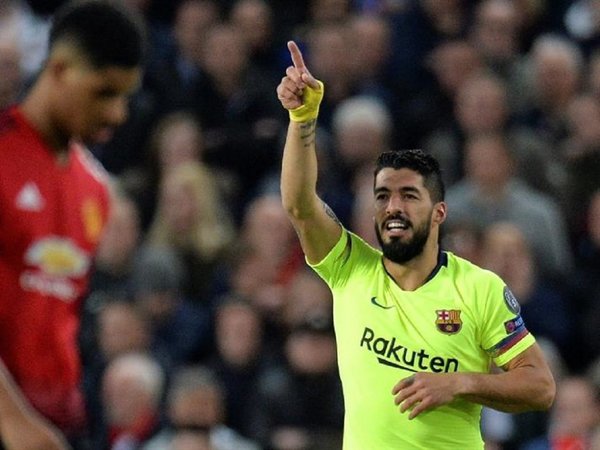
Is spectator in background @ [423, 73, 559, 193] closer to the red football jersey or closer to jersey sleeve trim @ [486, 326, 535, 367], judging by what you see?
jersey sleeve trim @ [486, 326, 535, 367]

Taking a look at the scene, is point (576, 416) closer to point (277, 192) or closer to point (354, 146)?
point (354, 146)

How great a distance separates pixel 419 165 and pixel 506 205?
3835 mm

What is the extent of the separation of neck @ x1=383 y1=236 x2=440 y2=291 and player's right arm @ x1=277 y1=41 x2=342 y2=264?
259mm

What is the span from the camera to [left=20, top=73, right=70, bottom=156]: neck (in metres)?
4.03

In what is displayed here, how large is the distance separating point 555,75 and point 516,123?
400 mm

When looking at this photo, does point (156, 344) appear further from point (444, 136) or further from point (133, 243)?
point (444, 136)

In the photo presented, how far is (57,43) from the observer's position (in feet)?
13.3

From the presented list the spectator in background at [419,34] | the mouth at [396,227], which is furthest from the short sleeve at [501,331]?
the spectator in background at [419,34]

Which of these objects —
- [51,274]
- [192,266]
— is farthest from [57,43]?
[192,266]

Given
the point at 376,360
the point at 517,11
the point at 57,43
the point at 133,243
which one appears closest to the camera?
the point at 57,43

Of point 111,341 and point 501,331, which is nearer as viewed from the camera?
point 501,331

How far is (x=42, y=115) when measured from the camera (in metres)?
4.04

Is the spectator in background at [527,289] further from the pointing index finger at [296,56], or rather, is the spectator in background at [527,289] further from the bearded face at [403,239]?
the pointing index finger at [296,56]

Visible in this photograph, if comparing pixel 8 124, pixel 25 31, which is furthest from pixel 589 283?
pixel 8 124
